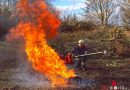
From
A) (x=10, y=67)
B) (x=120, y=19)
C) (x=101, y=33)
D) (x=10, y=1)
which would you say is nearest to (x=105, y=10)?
(x=120, y=19)

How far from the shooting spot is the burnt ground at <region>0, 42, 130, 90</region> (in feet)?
49.1

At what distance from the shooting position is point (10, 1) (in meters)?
32.7

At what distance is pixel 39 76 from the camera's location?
17141 millimetres

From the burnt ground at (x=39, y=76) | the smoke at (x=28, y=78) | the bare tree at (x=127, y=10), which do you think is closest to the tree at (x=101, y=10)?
the bare tree at (x=127, y=10)

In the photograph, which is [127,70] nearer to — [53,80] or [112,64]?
[112,64]

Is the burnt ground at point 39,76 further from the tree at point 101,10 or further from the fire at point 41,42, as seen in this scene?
the tree at point 101,10

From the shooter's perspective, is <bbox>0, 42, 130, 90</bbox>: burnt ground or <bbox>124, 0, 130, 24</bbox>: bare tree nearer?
<bbox>0, 42, 130, 90</bbox>: burnt ground

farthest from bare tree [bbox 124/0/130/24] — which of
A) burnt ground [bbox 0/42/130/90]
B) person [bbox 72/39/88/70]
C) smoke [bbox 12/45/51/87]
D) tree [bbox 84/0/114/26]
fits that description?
person [bbox 72/39/88/70]

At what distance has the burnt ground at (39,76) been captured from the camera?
15.0 meters

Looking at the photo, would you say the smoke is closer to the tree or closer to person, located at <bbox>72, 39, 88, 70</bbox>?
person, located at <bbox>72, 39, 88, 70</bbox>

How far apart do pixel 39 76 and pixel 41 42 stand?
1.72m

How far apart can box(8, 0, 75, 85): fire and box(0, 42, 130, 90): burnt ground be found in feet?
2.11

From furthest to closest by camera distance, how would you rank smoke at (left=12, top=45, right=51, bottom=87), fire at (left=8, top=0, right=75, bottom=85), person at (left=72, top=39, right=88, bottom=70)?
person at (left=72, top=39, right=88, bottom=70) → fire at (left=8, top=0, right=75, bottom=85) → smoke at (left=12, top=45, right=51, bottom=87)

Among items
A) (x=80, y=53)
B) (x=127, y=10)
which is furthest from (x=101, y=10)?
(x=80, y=53)
